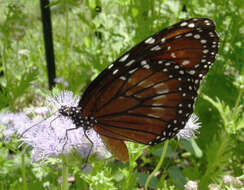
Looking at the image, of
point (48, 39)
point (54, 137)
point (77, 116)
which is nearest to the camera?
point (54, 137)

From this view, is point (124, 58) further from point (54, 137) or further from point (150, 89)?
point (54, 137)

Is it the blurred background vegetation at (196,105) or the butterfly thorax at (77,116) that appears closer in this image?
the butterfly thorax at (77,116)

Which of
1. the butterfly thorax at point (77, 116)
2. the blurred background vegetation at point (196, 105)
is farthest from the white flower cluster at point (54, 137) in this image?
the blurred background vegetation at point (196, 105)

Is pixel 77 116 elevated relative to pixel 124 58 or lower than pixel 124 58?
lower

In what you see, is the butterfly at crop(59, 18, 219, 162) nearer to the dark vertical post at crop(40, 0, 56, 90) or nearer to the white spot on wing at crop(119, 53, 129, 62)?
the white spot on wing at crop(119, 53, 129, 62)

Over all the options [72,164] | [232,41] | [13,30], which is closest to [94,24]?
[13,30]

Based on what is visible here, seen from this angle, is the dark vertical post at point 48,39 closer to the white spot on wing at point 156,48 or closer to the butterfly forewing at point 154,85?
the butterfly forewing at point 154,85

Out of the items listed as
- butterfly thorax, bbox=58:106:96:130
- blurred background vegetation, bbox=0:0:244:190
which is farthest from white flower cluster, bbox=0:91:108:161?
blurred background vegetation, bbox=0:0:244:190

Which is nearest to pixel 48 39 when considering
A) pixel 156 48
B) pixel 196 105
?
pixel 196 105
